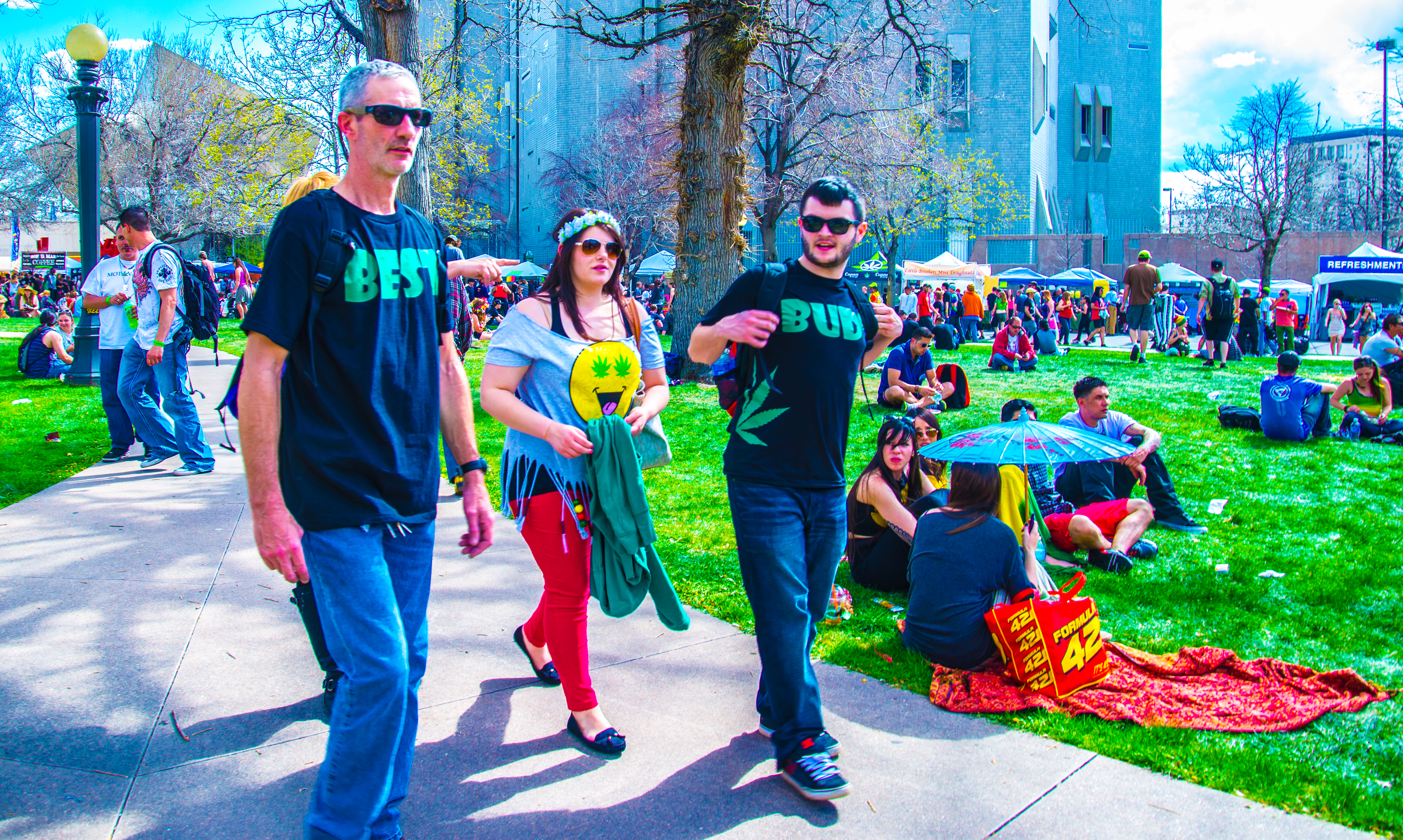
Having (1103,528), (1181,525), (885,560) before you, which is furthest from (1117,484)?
(885,560)

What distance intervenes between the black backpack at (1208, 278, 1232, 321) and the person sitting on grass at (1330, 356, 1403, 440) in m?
7.24

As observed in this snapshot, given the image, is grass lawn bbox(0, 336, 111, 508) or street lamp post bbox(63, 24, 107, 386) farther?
street lamp post bbox(63, 24, 107, 386)

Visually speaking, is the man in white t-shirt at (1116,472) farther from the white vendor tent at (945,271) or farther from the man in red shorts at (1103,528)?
the white vendor tent at (945,271)

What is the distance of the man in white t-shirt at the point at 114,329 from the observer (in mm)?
7523

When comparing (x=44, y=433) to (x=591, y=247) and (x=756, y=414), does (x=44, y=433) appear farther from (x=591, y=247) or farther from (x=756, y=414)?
(x=756, y=414)

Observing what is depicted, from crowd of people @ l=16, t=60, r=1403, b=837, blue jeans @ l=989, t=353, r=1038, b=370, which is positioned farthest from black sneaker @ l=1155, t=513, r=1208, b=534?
blue jeans @ l=989, t=353, r=1038, b=370

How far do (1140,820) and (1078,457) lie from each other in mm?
2334

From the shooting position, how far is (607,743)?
3.26 meters

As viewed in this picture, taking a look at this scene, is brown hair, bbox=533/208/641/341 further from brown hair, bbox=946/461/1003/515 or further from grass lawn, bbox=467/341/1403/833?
grass lawn, bbox=467/341/1403/833

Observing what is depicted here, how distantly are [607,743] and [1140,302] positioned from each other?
18787mm

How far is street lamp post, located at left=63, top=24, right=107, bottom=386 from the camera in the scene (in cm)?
1191

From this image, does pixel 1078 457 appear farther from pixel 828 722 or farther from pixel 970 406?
pixel 970 406

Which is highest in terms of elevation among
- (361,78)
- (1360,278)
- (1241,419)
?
(1360,278)

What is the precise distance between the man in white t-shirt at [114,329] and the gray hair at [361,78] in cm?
591
